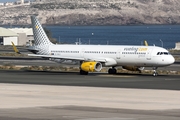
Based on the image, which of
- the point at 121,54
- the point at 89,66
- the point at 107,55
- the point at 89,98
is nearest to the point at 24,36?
the point at 107,55

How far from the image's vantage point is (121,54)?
221ft

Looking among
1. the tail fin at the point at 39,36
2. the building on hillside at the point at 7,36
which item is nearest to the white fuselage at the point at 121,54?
the tail fin at the point at 39,36

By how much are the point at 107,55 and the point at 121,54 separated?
71.5 inches

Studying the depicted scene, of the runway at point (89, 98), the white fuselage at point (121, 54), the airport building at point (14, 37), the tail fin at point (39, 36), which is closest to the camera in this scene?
the runway at point (89, 98)

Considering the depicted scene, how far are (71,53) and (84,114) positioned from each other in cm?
3708

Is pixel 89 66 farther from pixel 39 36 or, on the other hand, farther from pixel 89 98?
pixel 89 98

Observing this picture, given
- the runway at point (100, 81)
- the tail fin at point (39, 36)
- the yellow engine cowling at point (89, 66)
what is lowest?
the runway at point (100, 81)

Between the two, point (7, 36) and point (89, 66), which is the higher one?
point (7, 36)

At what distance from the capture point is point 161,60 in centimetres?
6512

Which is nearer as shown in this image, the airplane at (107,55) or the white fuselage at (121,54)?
the white fuselage at (121,54)

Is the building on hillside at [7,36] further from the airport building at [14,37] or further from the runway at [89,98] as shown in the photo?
the runway at [89,98]

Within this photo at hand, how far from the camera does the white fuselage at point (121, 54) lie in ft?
215

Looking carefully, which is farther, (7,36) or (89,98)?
(7,36)

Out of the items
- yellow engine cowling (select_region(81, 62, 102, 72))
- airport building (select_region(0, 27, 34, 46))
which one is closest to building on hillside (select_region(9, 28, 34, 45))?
airport building (select_region(0, 27, 34, 46))
